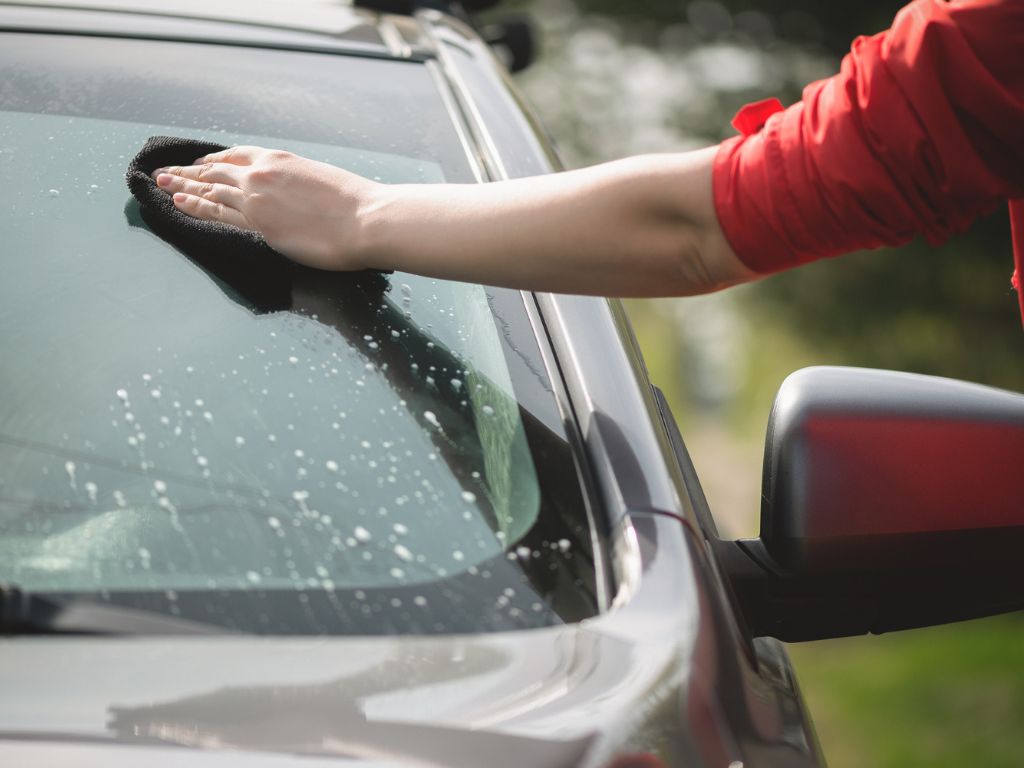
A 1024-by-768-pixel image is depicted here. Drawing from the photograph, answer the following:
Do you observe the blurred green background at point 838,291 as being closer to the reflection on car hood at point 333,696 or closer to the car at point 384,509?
the car at point 384,509

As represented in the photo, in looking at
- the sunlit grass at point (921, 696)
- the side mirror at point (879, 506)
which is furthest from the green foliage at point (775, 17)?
the side mirror at point (879, 506)

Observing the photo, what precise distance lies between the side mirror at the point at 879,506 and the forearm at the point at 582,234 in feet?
0.61

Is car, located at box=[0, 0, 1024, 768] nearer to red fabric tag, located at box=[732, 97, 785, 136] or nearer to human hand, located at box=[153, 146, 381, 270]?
human hand, located at box=[153, 146, 381, 270]

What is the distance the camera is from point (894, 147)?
1.18 meters

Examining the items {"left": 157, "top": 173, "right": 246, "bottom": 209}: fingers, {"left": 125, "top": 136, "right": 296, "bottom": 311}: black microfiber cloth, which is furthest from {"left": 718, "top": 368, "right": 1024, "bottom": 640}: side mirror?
{"left": 157, "top": 173, "right": 246, "bottom": 209}: fingers

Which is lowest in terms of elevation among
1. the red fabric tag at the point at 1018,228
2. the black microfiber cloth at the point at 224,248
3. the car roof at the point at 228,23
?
the black microfiber cloth at the point at 224,248

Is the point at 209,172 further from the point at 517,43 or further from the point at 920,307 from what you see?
the point at 920,307

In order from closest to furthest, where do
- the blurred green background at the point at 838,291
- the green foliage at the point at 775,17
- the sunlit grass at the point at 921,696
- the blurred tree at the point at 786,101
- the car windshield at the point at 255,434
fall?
1. the car windshield at the point at 255,434
2. the sunlit grass at the point at 921,696
3. the blurred green background at the point at 838,291
4. the blurred tree at the point at 786,101
5. the green foliage at the point at 775,17

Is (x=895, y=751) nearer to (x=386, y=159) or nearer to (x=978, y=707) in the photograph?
(x=978, y=707)

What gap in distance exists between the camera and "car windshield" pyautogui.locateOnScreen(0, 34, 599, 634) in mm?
1020

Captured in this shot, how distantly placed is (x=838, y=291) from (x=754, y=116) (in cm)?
791

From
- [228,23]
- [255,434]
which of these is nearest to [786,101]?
[228,23]

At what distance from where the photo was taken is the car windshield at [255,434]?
40.1 inches

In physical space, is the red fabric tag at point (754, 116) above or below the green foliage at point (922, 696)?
above
